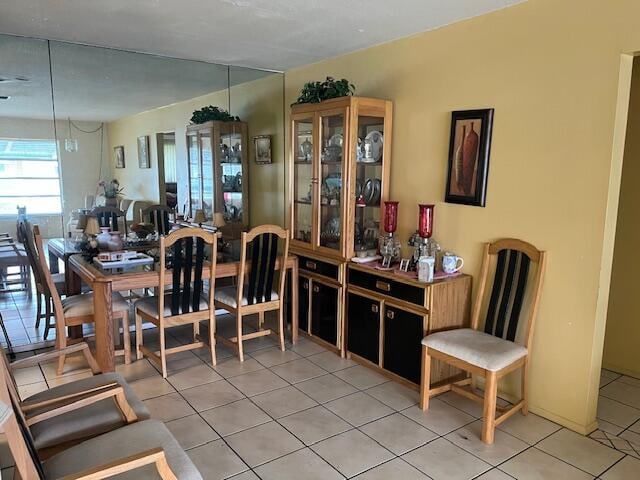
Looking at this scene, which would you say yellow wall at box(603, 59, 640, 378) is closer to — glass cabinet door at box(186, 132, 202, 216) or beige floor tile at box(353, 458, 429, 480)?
beige floor tile at box(353, 458, 429, 480)

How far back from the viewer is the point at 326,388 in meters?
3.15

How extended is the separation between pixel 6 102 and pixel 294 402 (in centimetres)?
301

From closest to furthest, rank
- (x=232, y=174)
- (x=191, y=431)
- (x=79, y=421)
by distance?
1. (x=79, y=421)
2. (x=191, y=431)
3. (x=232, y=174)

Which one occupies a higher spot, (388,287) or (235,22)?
(235,22)

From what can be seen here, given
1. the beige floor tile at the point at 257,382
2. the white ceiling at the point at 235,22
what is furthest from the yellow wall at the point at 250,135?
the beige floor tile at the point at 257,382

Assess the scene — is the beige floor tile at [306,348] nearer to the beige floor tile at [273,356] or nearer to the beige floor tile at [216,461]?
the beige floor tile at [273,356]

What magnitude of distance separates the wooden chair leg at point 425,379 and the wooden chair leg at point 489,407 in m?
0.39

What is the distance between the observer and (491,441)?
8.30 feet

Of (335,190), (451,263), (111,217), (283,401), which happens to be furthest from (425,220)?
(111,217)

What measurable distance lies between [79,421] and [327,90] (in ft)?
8.86

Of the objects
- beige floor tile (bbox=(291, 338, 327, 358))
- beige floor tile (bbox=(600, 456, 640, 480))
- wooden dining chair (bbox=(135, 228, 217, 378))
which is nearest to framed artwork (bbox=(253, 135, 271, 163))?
wooden dining chair (bbox=(135, 228, 217, 378))

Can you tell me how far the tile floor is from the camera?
232 cm

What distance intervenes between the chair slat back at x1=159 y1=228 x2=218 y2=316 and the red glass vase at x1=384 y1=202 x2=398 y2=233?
4.00 feet

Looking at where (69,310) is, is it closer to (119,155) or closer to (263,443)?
(119,155)
